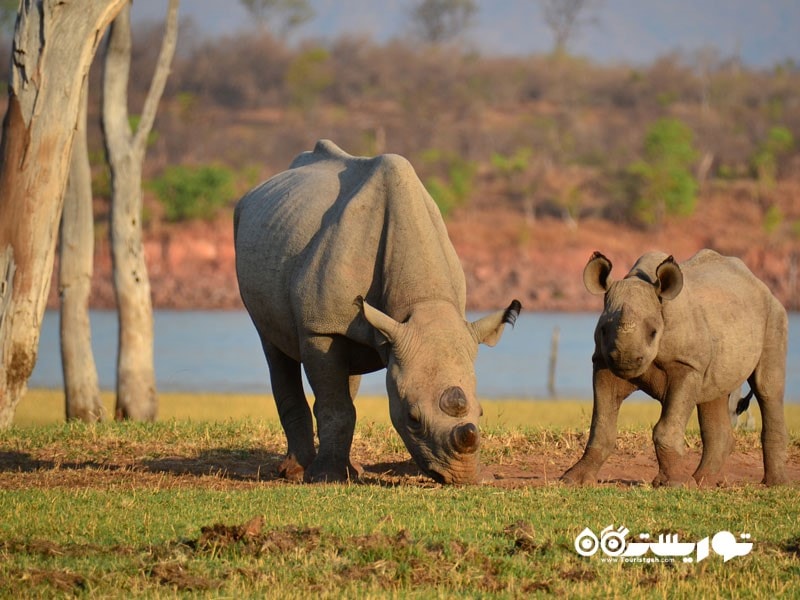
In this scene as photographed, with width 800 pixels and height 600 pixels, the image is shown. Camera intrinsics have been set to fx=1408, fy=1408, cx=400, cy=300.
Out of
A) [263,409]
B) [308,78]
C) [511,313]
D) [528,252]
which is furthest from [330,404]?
[308,78]

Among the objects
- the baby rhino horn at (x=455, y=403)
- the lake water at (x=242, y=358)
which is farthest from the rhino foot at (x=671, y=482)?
the lake water at (x=242, y=358)

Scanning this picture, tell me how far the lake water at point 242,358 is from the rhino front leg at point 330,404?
20301 millimetres

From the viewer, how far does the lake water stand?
3297cm

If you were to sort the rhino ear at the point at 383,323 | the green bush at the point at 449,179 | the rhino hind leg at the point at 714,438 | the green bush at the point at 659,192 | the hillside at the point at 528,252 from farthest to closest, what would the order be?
the green bush at the point at 659,192, the green bush at the point at 449,179, the hillside at the point at 528,252, the rhino hind leg at the point at 714,438, the rhino ear at the point at 383,323

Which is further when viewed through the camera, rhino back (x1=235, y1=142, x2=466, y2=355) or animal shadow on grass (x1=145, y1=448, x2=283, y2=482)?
animal shadow on grass (x1=145, y1=448, x2=283, y2=482)

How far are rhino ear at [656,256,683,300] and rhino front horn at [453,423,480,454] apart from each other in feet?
6.67

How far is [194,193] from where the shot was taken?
212ft

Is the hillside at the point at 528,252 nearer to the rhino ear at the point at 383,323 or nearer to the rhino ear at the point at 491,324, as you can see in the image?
the rhino ear at the point at 491,324

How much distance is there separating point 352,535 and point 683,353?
3730 mm

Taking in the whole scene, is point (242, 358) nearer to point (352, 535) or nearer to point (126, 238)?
point (126, 238)

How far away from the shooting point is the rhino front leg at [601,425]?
10.7m

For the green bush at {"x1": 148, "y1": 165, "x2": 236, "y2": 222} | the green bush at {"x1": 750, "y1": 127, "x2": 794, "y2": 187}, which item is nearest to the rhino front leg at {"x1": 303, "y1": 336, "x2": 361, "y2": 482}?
the green bush at {"x1": 148, "y1": 165, "x2": 236, "y2": 222}

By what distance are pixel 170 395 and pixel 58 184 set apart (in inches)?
625

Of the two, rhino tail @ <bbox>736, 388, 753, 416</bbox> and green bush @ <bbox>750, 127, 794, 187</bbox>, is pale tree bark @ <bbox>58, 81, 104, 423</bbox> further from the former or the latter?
green bush @ <bbox>750, 127, 794, 187</bbox>
